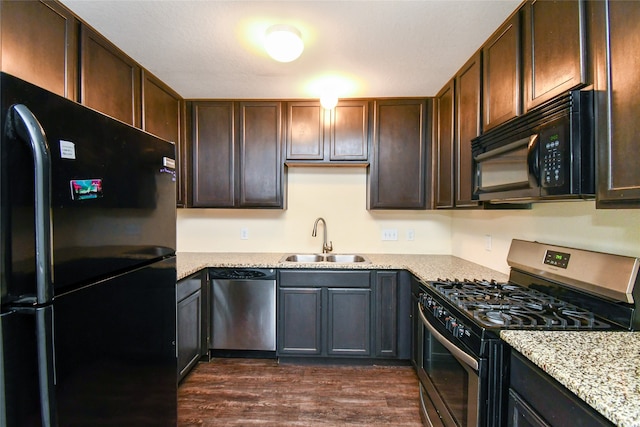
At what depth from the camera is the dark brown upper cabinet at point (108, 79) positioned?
5.26ft

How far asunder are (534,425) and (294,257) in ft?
7.28

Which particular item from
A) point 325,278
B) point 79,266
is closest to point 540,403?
point 79,266

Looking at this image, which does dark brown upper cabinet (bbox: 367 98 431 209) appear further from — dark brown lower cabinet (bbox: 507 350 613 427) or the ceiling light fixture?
dark brown lower cabinet (bbox: 507 350 613 427)

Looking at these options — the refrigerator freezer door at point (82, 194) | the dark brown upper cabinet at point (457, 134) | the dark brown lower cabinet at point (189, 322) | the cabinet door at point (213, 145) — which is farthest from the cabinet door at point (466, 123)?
the dark brown lower cabinet at point (189, 322)

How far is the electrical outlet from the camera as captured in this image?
3016 mm

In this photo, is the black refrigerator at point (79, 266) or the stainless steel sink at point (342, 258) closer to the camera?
the black refrigerator at point (79, 266)

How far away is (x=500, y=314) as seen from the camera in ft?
4.08

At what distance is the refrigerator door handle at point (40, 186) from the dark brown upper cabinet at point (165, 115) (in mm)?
1549

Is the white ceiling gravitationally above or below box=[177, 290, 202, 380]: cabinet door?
above

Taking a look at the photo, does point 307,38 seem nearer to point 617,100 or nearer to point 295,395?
point 617,100

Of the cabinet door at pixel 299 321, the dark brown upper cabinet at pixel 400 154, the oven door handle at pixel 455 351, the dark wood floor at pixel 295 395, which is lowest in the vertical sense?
the dark wood floor at pixel 295 395

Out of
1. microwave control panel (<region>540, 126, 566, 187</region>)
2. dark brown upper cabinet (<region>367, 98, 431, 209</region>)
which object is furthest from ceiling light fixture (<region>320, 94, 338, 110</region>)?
microwave control panel (<region>540, 126, 566, 187</region>)

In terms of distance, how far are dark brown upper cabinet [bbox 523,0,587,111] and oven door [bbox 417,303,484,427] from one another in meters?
1.13

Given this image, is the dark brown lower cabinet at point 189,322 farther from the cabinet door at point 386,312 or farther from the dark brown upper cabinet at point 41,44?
the cabinet door at point 386,312
